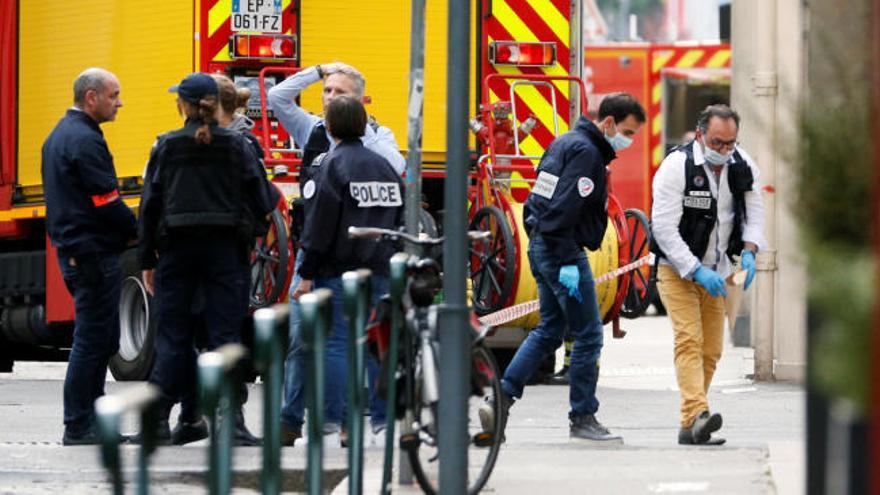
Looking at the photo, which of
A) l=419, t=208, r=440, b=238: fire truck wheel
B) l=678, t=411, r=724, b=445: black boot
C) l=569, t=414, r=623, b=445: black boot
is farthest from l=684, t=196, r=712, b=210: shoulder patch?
l=419, t=208, r=440, b=238: fire truck wheel

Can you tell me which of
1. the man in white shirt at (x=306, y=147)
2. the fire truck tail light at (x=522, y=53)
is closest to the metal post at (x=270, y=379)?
the man in white shirt at (x=306, y=147)

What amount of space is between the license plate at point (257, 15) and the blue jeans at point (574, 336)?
376cm

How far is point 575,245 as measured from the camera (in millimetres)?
9602

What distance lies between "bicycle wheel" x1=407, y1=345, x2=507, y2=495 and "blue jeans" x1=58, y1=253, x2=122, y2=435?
8.05 feet

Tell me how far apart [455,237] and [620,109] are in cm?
343

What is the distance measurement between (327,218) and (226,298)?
570 mm

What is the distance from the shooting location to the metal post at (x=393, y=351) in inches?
274

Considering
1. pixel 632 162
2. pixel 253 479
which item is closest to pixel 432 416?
pixel 253 479

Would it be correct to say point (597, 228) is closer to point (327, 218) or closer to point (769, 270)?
point (327, 218)

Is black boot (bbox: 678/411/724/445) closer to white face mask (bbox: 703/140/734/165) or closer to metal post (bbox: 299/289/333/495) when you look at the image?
white face mask (bbox: 703/140/734/165)

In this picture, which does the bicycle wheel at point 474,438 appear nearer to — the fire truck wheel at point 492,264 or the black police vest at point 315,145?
the black police vest at point 315,145

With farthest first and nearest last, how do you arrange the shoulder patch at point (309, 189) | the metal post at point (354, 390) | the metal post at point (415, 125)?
1. the shoulder patch at point (309, 189)
2. the metal post at point (415, 125)
3. the metal post at point (354, 390)

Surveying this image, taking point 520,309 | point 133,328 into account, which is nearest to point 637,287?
point 520,309

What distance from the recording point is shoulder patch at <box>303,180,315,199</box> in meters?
9.03
